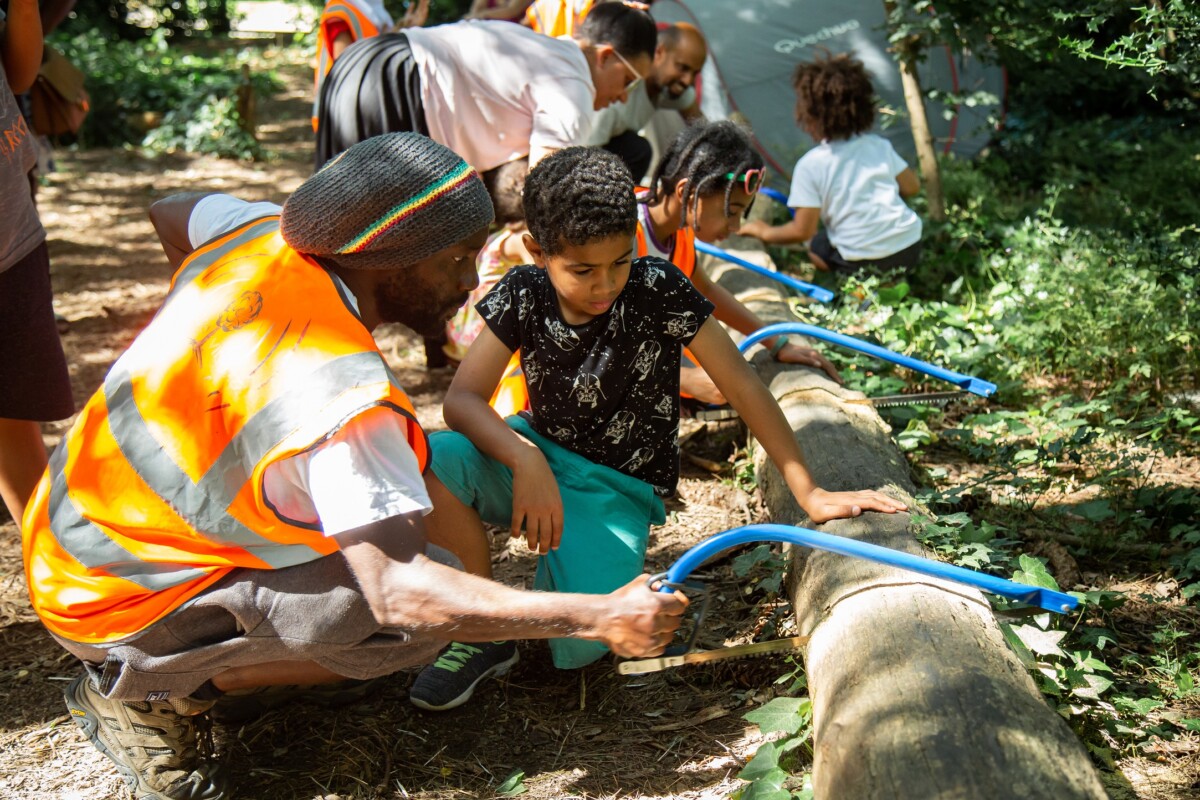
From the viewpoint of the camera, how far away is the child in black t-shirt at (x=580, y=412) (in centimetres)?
253

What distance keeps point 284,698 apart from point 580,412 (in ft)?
3.32

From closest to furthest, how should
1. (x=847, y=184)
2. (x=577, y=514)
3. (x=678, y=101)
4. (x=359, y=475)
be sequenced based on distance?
1. (x=359, y=475)
2. (x=577, y=514)
3. (x=847, y=184)
4. (x=678, y=101)

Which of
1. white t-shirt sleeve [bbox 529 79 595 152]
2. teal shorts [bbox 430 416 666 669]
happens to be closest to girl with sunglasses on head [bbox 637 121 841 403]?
white t-shirt sleeve [bbox 529 79 595 152]

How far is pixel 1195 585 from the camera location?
8.61 feet

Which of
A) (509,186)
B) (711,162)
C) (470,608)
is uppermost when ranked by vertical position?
(711,162)

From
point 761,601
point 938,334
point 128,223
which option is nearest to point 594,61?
point 938,334

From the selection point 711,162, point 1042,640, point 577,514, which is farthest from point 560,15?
point 1042,640

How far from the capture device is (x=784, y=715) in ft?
7.29

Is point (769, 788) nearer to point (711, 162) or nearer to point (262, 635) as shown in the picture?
point (262, 635)

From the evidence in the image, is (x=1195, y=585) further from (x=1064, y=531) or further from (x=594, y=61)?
(x=594, y=61)

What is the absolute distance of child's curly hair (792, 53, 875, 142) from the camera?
17.5 feet

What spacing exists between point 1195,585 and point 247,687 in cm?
224

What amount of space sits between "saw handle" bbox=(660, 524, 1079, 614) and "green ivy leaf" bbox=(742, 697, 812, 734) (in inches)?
14.6

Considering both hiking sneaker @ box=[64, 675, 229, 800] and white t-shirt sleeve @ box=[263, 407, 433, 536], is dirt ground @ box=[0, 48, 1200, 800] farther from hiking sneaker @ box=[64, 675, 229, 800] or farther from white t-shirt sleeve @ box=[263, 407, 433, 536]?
white t-shirt sleeve @ box=[263, 407, 433, 536]
